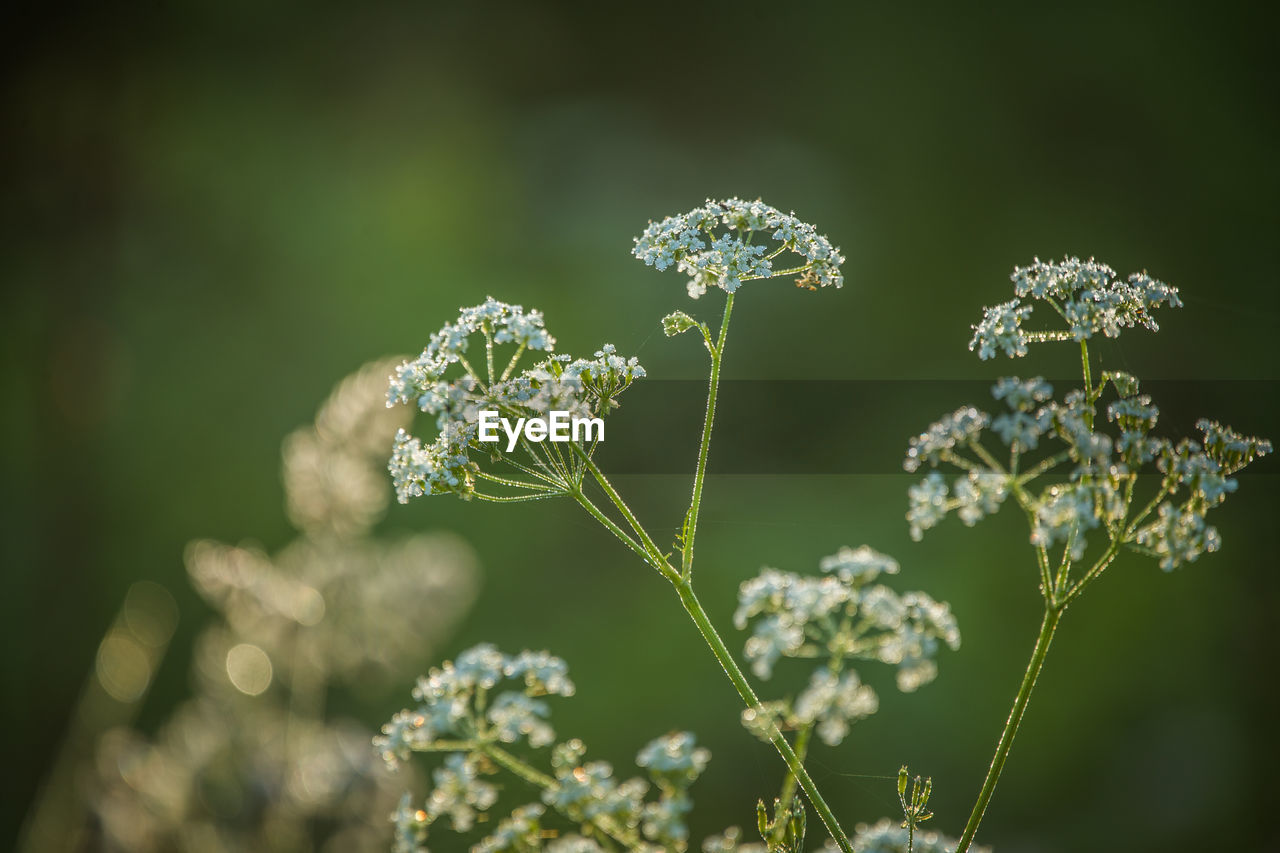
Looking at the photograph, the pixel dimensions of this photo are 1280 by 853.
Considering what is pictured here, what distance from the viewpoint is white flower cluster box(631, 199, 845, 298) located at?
122 cm

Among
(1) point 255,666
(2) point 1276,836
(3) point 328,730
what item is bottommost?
(3) point 328,730

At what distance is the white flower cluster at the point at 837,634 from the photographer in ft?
2.57

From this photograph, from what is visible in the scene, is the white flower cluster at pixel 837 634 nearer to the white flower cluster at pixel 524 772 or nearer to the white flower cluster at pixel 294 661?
the white flower cluster at pixel 524 772

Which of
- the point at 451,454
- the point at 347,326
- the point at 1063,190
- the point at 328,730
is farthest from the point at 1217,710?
the point at 347,326

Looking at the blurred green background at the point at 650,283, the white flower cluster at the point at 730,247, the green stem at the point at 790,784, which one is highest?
the blurred green background at the point at 650,283

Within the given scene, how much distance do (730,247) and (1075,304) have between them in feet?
1.55

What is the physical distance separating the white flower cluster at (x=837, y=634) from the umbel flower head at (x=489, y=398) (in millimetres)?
363

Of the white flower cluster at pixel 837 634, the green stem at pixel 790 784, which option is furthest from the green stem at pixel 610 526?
the green stem at pixel 790 784

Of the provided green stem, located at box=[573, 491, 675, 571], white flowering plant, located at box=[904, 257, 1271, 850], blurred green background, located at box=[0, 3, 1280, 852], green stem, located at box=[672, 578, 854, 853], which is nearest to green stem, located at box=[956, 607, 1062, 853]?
white flowering plant, located at box=[904, 257, 1271, 850]

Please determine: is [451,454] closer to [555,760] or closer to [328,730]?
[555,760]

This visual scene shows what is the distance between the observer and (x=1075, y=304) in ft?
3.77

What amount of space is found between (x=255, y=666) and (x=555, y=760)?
147cm

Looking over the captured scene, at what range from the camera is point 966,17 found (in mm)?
5477

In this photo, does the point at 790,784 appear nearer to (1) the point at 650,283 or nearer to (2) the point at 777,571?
(2) the point at 777,571
